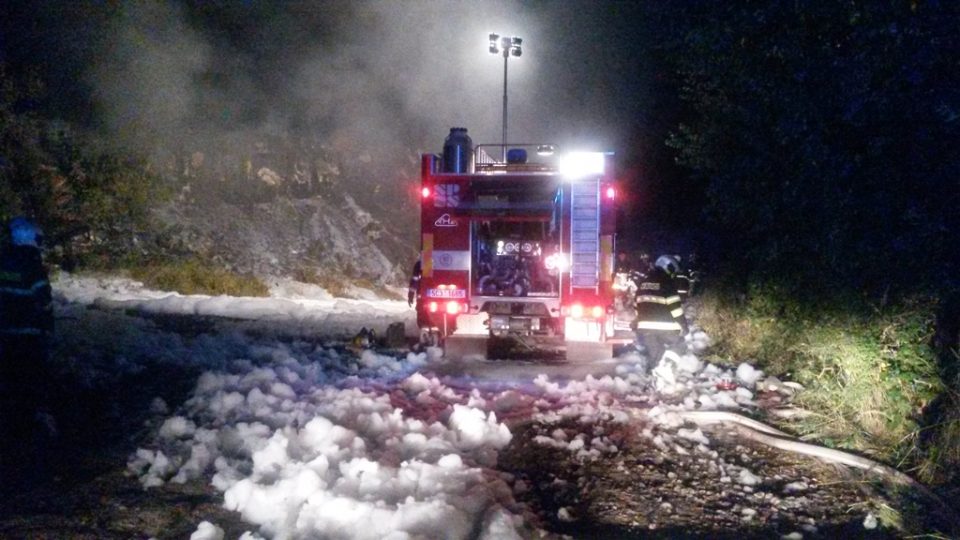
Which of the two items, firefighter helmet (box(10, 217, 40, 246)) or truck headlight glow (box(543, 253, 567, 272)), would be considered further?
truck headlight glow (box(543, 253, 567, 272))

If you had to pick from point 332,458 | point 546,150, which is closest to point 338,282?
point 546,150

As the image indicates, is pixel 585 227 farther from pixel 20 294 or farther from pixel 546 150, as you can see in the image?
pixel 20 294

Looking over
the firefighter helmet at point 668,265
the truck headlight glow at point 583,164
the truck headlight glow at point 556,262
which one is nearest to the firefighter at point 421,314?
the truck headlight glow at point 556,262

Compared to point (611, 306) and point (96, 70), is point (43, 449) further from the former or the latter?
→ point (96, 70)

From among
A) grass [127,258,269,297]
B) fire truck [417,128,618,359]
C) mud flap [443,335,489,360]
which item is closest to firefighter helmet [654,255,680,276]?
fire truck [417,128,618,359]

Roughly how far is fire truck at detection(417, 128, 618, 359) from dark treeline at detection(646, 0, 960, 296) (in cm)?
209

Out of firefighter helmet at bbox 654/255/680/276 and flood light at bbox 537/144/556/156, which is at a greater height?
flood light at bbox 537/144/556/156

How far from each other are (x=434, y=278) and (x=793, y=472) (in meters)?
5.99

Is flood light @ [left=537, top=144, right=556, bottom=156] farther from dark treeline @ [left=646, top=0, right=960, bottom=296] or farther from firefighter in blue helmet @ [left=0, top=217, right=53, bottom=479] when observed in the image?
firefighter in blue helmet @ [left=0, top=217, right=53, bottom=479]

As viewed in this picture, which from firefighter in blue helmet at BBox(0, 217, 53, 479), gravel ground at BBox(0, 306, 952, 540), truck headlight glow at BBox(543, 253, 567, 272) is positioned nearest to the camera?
gravel ground at BBox(0, 306, 952, 540)

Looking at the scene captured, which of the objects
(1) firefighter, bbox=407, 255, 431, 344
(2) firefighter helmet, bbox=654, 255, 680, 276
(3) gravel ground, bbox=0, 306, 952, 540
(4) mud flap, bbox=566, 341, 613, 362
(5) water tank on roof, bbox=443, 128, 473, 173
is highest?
(5) water tank on roof, bbox=443, 128, 473, 173

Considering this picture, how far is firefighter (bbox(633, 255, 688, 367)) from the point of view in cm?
Answer: 944

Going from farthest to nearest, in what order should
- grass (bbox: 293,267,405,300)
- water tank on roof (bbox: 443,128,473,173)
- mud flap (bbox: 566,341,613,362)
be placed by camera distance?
grass (bbox: 293,267,405,300) < water tank on roof (bbox: 443,128,473,173) < mud flap (bbox: 566,341,613,362)

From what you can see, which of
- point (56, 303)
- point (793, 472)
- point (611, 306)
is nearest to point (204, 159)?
point (56, 303)
